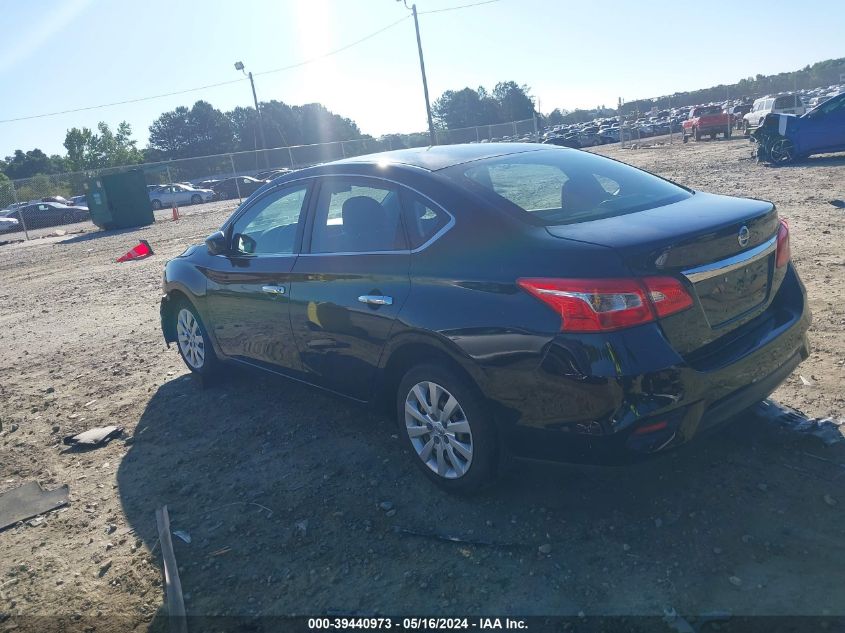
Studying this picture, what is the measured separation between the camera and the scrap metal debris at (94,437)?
4.93 metres

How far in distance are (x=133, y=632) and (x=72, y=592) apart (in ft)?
1.82

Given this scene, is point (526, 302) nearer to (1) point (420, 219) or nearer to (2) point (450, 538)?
(1) point (420, 219)

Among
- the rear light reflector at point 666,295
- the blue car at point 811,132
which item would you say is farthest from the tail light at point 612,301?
the blue car at point 811,132

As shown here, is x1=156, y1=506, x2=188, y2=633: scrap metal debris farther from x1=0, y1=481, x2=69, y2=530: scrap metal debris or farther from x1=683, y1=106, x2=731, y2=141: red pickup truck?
x1=683, y1=106, x2=731, y2=141: red pickup truck

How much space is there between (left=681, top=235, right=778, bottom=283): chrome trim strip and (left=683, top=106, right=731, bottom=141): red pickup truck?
3523cm

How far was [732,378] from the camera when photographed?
9.93 feet

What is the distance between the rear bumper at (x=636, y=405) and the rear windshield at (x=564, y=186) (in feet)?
2.75

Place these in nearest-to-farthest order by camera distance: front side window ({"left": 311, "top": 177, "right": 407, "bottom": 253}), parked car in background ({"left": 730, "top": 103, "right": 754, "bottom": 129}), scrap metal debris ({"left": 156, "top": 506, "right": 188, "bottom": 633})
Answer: scrap metal debris ({"left": 156, "top": 506, "right": 188, "bottom": 633}) < front side window ({"left": 311, "top": 177, "right": 407, "bottom": 253}) < parked car in background ({"left": 730, "top": 103, "right": 754, "bottom": 129})

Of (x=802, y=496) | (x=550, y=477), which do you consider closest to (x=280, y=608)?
(x=550, y=477)

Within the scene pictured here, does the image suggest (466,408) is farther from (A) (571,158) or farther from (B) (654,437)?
(A) (571,158)

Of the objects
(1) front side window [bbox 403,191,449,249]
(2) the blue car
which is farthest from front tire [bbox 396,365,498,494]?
(2) the blue car

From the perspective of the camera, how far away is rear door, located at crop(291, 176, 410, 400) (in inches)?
144

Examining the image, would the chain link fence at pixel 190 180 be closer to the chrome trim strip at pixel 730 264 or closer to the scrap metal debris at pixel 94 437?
the scrap metal debris at pixel 94 437

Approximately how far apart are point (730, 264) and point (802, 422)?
1.26 metres
